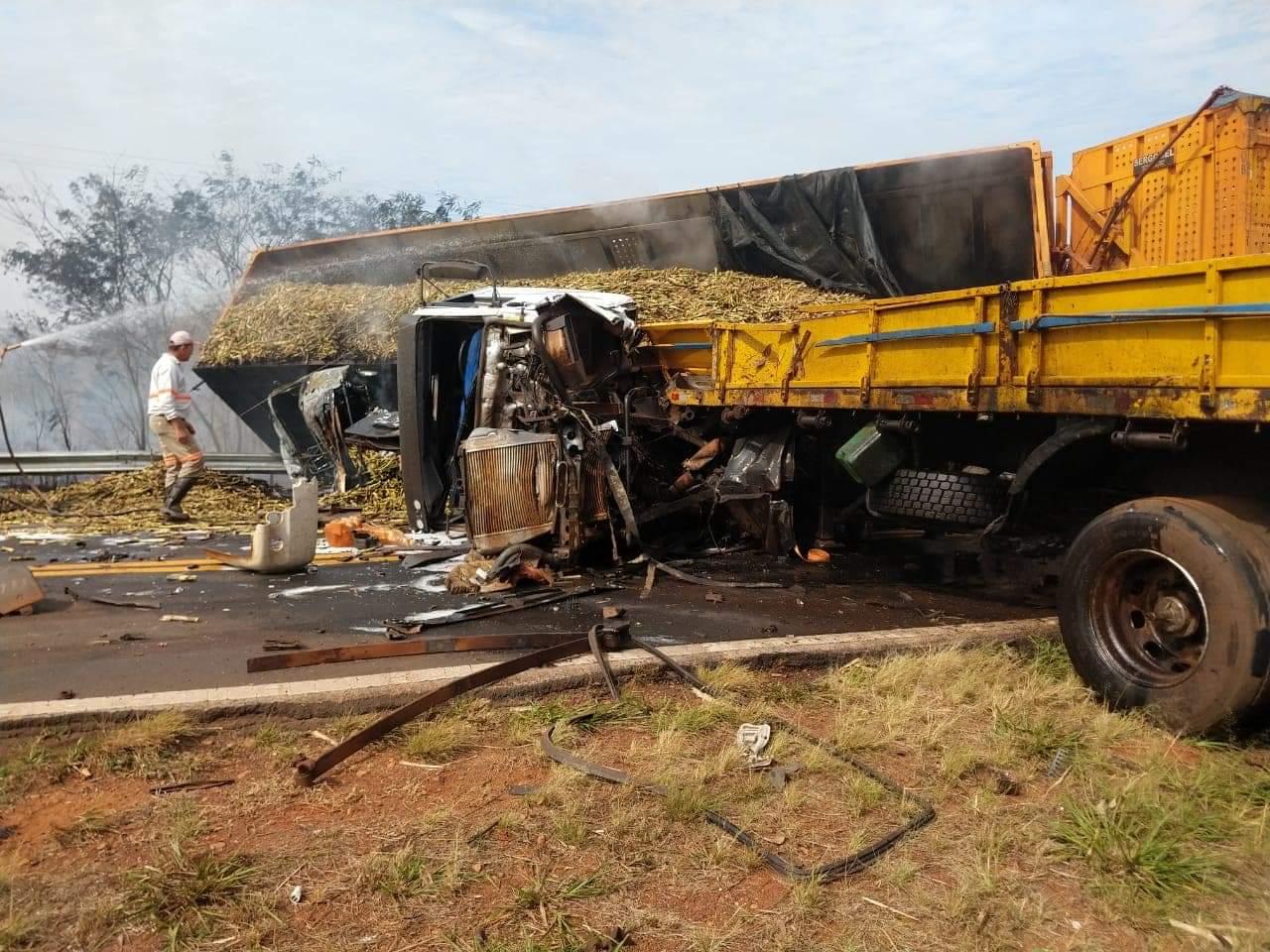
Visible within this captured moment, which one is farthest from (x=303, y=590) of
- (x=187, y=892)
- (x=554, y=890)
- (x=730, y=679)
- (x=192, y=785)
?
(x=554, y=890)

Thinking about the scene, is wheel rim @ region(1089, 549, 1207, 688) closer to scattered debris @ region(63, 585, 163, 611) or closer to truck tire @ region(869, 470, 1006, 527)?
truck tire @ region(869, 470, 1006, 527)

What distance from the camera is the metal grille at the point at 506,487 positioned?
6.03 m

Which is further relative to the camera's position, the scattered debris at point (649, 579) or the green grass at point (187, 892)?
the scattered debris at point (649, 579)

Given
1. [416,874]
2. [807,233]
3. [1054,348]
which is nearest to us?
[416,874]

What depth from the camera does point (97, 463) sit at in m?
11.1

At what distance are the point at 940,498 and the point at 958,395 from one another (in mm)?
827

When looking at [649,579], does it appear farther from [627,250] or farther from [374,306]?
[374,306]

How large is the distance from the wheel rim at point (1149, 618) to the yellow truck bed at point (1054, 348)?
59 cm

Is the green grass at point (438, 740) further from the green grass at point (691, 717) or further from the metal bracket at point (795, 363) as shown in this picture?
the metal bracket at point (795, 363)

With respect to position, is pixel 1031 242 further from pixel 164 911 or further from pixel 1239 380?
pixel 164 911

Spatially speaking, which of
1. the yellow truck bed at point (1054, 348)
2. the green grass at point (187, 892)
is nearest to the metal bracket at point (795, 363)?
the yellow truck bed at point (1054, 348)

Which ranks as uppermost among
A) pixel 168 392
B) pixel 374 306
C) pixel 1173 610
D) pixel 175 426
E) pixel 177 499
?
pixel 374 306

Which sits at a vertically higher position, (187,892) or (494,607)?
(187,892)

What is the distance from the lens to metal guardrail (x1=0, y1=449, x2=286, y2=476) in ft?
35.2
